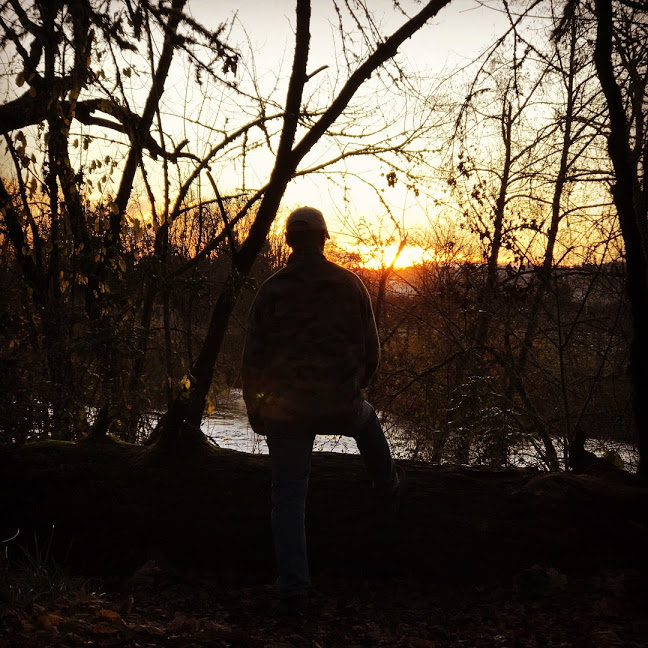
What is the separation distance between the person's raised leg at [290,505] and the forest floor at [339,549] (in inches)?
8.4

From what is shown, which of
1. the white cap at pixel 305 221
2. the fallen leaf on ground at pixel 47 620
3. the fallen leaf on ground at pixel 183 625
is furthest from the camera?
the white cap at pixel 305 221

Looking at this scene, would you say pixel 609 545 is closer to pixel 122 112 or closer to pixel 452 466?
pixel 452 466

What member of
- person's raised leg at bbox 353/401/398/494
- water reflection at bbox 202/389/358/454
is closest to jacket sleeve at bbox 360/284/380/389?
person's raised leg at bbox 353/401/398/494

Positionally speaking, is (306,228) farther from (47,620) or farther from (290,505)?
(47,620)

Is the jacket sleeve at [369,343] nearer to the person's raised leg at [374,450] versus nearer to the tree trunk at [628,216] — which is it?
the person's raised leg at [374,450]

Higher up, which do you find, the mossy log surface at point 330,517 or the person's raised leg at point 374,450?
the person's raised leg at point 374,450

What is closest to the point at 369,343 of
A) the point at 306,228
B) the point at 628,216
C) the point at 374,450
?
the point at 374,450

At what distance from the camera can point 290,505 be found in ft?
11.0

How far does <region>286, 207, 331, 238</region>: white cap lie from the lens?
345 cm

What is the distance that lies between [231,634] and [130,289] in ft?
9.09

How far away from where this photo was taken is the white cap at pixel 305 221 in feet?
11.3

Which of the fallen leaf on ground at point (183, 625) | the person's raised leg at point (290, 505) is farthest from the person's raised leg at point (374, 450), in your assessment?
the fallen leaf on ground at point (183, 625)

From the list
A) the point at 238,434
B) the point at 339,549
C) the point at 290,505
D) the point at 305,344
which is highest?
the point at 305,344

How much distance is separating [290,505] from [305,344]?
34.0 inches
